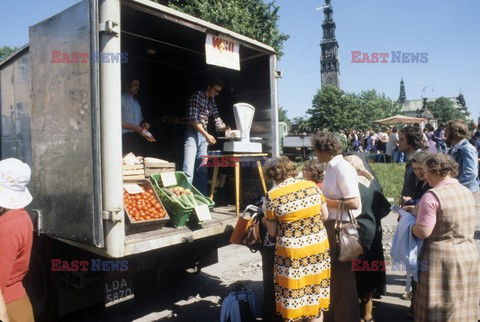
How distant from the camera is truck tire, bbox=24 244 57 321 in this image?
11.7 ft

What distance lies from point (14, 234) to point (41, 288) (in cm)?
197

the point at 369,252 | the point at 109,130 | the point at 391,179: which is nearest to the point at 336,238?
the point at 369,252

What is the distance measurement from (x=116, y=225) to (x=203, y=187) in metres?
2.38

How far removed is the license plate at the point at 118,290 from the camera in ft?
10.3

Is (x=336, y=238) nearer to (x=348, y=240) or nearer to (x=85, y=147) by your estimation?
(x=348, y=240)

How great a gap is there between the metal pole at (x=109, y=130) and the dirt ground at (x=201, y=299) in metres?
1.87

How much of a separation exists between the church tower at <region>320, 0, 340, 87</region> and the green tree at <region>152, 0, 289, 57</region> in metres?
98.3

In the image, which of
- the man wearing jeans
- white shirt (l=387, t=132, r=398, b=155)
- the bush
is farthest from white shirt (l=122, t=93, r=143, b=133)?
white shirt (l=387, t=132, r=398, b=155)

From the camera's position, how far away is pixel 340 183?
3139 mm

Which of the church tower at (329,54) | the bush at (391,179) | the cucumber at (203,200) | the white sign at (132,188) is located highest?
the church tower at (329,54)

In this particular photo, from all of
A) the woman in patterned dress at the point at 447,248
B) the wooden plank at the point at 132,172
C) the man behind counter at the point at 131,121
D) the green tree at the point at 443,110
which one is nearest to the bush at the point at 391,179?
the woman in patterned dress at the point at 447,248

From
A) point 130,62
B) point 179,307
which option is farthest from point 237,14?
point 179,307

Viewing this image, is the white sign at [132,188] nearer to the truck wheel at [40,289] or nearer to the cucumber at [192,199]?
the cucumber at [192,199]

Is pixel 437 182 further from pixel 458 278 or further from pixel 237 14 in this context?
pixel 237 14
